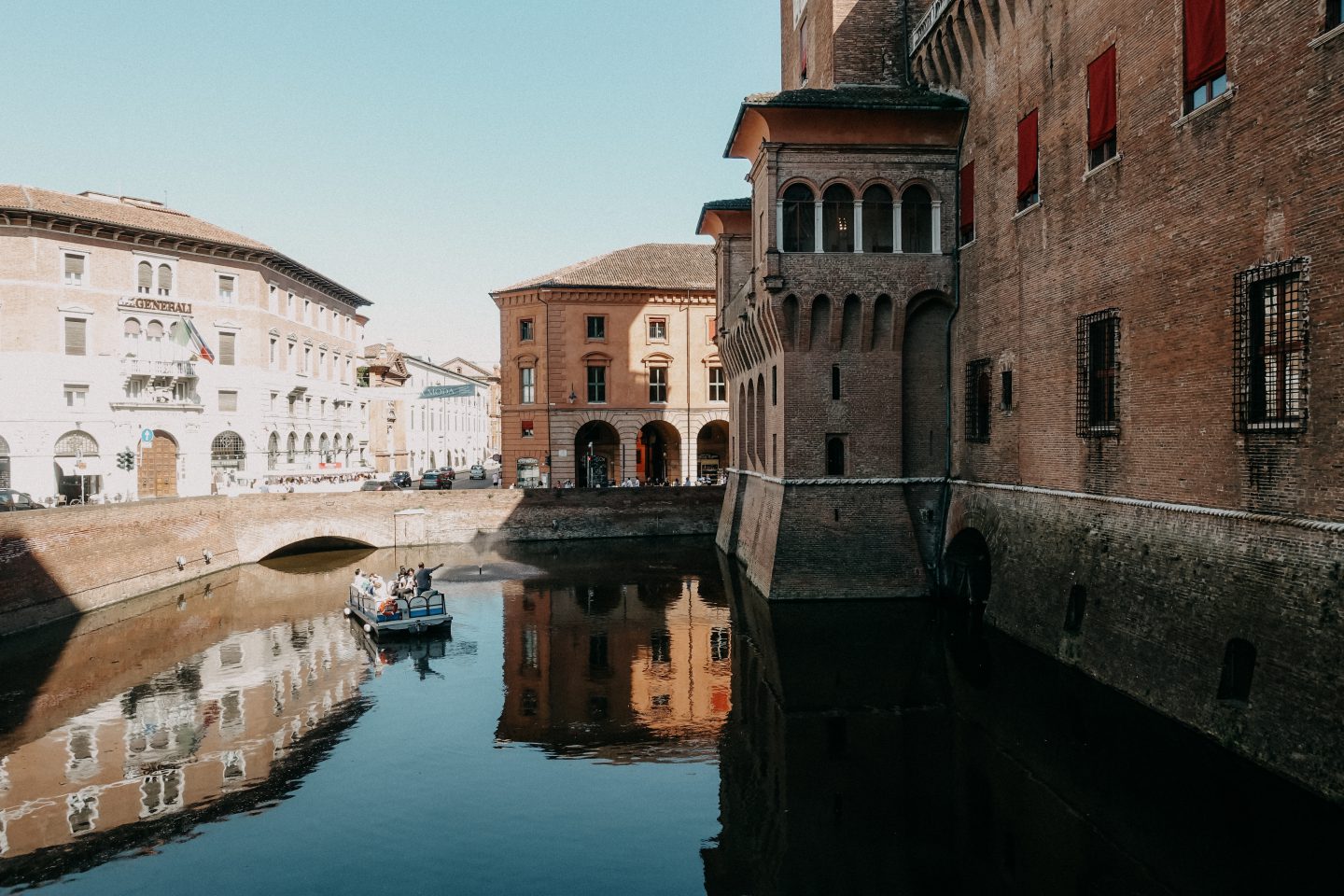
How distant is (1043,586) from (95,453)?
3707cm

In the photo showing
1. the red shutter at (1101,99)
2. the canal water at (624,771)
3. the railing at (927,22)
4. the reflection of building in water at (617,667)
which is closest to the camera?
the canal water at (624,771)

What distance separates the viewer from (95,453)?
37.5 metres

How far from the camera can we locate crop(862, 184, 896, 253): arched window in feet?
84.4

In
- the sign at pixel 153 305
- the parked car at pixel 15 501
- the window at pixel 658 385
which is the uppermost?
the sign at pixel 153 305

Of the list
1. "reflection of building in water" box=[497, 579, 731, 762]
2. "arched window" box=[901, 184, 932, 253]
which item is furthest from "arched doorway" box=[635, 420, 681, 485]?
"arched window" box=[901, 184, 932, 253]

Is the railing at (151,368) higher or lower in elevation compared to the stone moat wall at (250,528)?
higher

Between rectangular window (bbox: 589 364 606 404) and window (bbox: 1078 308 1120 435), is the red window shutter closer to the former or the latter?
window (bbox: 1078 308 1120 435)

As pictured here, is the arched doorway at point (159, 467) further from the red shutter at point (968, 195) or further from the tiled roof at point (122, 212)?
the red shutter at point (968, 195)

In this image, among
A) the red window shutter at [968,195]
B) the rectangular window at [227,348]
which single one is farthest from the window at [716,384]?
the red window shutter at [968,195]

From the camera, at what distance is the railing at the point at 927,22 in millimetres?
24850

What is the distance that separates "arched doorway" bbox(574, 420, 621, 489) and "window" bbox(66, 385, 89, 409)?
77.6ft

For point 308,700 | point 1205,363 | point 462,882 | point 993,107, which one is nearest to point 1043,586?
point 1205,363

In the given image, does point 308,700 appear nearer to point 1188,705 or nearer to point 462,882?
point 462,882

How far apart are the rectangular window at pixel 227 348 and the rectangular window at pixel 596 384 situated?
18.5m
